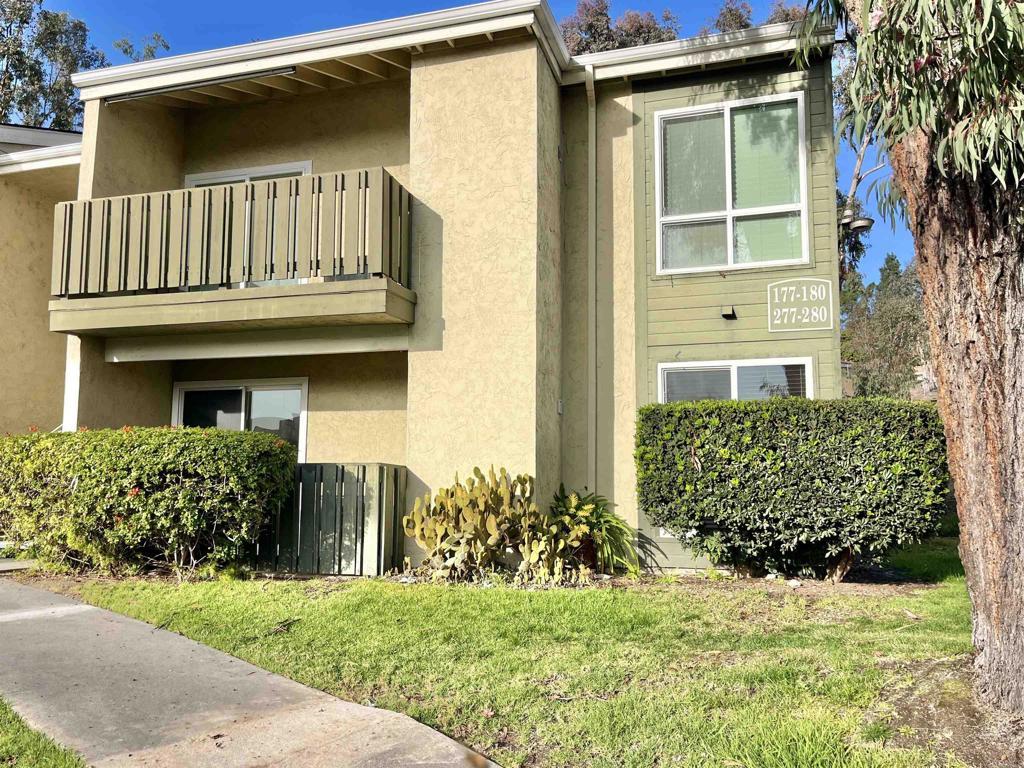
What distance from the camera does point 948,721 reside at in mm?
3943

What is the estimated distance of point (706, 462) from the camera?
8.08m

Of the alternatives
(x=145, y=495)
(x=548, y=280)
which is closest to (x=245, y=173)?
(x=548, y=280)

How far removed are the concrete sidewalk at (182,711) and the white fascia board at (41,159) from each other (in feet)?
25.6

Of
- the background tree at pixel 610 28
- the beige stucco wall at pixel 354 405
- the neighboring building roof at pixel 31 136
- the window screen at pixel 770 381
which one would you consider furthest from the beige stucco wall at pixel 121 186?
the background tree at pixel 610 28

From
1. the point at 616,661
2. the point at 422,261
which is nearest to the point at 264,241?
the point at 422,261

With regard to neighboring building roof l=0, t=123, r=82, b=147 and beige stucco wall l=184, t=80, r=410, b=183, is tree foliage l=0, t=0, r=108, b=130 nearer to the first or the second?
neighboring building roof l=0, t=123, r=82, b=147

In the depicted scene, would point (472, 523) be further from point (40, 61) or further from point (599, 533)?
point (40, 61)

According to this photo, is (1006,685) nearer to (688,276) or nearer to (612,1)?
(688,276)

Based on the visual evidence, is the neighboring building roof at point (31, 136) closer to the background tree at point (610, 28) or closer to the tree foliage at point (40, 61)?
the tree foliage at point (40, 61)

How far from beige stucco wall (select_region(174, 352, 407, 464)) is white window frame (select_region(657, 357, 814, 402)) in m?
3.36

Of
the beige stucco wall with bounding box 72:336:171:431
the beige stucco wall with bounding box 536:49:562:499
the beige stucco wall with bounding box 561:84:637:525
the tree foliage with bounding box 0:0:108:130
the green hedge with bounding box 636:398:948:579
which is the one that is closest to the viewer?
the green hedge with bounding box 636:398:948:579

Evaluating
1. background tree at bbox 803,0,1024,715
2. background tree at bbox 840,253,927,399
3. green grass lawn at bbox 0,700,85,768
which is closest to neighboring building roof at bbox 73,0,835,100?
background tree at bbox 803,0,1024,715

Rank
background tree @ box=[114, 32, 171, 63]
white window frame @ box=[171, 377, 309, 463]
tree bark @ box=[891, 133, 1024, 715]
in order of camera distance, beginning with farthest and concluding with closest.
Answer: background tree @ box=[114, 32, 171, 63]
white window frame @ box=[171, 377, 309, 463]
tree bark @ box=[891, 133, 1024, 715]

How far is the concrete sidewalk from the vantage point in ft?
12.7
